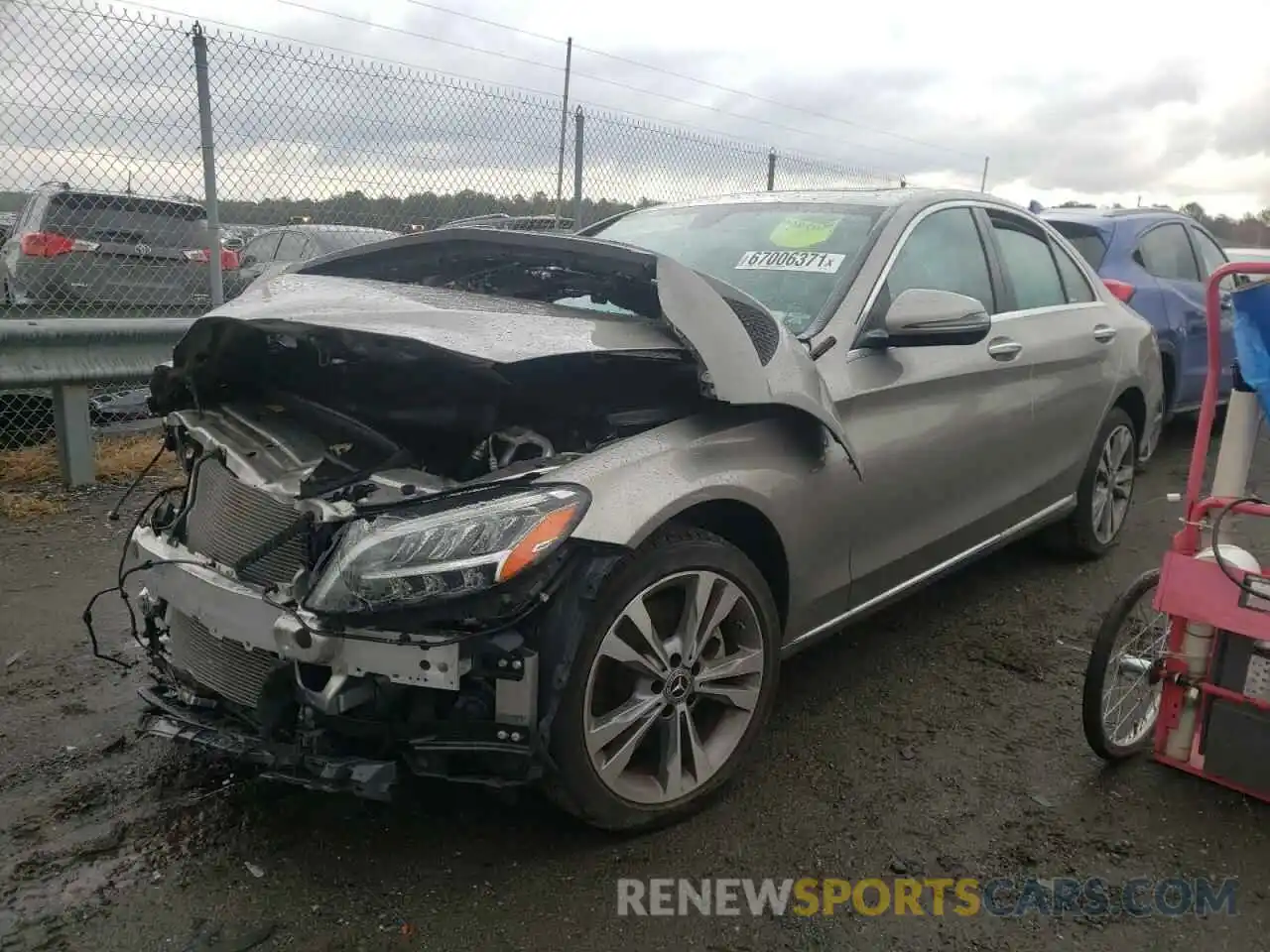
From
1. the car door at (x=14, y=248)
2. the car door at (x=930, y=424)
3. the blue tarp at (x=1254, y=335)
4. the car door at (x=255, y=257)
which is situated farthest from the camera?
the car door at (x=255, y=257)

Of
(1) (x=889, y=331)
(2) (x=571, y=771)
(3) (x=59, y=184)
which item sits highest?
(3) (x=59, y=184)

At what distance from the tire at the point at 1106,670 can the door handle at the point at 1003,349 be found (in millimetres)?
1066

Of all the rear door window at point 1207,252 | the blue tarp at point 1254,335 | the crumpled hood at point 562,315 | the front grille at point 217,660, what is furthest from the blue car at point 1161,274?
the front grille at point 217,660

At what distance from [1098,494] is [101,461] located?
532 cm

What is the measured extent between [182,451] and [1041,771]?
8.83 feet

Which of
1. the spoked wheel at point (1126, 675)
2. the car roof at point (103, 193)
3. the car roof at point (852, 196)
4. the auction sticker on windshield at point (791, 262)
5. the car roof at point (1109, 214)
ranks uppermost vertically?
the car roof at point (1109, 214)

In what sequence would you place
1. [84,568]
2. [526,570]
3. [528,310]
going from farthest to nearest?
1. [84,568]
2. [528,310]
3. [526,570]

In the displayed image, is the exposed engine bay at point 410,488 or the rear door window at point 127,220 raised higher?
the rear door window at point 127,220

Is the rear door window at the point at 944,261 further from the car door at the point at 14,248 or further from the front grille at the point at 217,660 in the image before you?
the car door at the point at 14,248

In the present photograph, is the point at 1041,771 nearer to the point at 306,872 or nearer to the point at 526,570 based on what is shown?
the point at 526,570

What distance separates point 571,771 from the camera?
235 cm

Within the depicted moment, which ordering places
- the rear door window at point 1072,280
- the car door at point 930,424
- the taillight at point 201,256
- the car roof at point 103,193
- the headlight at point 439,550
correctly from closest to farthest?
the headlight at point 439,550, the car door at point 930,424, the rear door window at point 1072,280, the car roof at point 103,193, the taillight at point 201,256

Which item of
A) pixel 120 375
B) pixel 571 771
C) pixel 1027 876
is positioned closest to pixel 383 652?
pixel 571 771

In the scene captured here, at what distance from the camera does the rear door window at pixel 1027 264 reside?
13.7 feet
